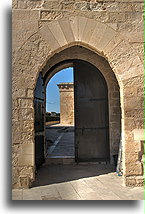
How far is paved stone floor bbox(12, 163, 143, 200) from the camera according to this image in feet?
9.41

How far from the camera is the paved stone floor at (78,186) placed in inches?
113

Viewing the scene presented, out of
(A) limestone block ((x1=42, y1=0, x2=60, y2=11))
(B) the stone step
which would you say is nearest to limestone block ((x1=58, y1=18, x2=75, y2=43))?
(A) limestone block ((x1=42, y1=0, x2=60, y2=11))

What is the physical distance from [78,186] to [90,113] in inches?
84.3

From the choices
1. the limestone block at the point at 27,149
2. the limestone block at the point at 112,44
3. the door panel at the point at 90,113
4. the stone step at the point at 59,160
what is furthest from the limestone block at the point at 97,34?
the stone step at the point at 59,160

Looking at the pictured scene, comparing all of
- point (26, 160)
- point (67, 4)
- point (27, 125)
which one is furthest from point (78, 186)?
point (67, 4)

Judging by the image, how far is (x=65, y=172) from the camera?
4.16 m

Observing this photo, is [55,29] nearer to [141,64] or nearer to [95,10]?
[95,10]

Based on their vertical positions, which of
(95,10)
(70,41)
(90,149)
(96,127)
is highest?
(95,10)

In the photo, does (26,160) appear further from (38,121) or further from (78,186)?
(38,121)

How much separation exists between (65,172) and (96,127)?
1431mm

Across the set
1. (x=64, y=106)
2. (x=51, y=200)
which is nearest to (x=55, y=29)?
(x=51, y=200)

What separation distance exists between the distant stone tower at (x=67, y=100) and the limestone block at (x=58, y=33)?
38.5 ft

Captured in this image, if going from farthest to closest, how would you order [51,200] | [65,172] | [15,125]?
[65,172], [15,125], [51,200]

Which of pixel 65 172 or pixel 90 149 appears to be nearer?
pixel 65 172
